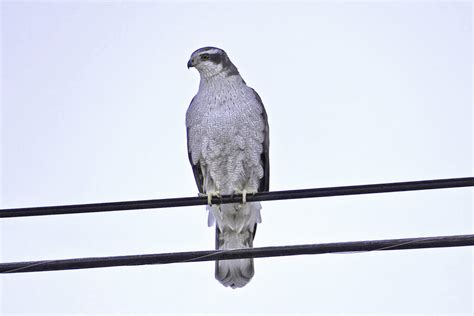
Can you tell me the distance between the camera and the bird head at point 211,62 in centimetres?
1050

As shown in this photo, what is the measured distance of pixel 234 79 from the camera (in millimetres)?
10430

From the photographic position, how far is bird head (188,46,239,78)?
34.4ft

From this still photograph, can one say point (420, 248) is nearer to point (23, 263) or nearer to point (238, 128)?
point (23, 263)

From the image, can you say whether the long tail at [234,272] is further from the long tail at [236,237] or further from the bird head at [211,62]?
the bird head at [211,62]

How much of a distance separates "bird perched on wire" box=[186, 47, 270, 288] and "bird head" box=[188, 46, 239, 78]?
0.02 meters

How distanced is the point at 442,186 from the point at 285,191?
1.14 metres

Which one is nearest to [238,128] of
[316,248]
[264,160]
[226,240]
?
[264,160]

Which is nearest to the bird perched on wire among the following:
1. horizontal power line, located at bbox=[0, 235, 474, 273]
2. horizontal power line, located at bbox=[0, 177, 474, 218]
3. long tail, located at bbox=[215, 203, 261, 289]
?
long tail, located at bbox=[215, 203, 261, 289]

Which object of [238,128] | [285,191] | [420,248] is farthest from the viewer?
[238,128]

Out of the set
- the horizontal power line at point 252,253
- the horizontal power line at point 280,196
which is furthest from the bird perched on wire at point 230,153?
the horizontal power line at point 252,253

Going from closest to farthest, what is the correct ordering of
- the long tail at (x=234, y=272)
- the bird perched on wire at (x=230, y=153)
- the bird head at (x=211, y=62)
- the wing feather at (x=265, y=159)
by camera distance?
the bird perched on wire at (x=230, y=153)
the long tail at (x=234, y=272)
the wing feather at (x=265, y=159)
the bird head at (x=211, y=62)

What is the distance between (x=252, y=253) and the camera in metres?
6.51

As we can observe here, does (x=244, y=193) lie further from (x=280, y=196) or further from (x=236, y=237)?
(x=280, y=196)

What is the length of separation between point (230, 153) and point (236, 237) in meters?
1.02
